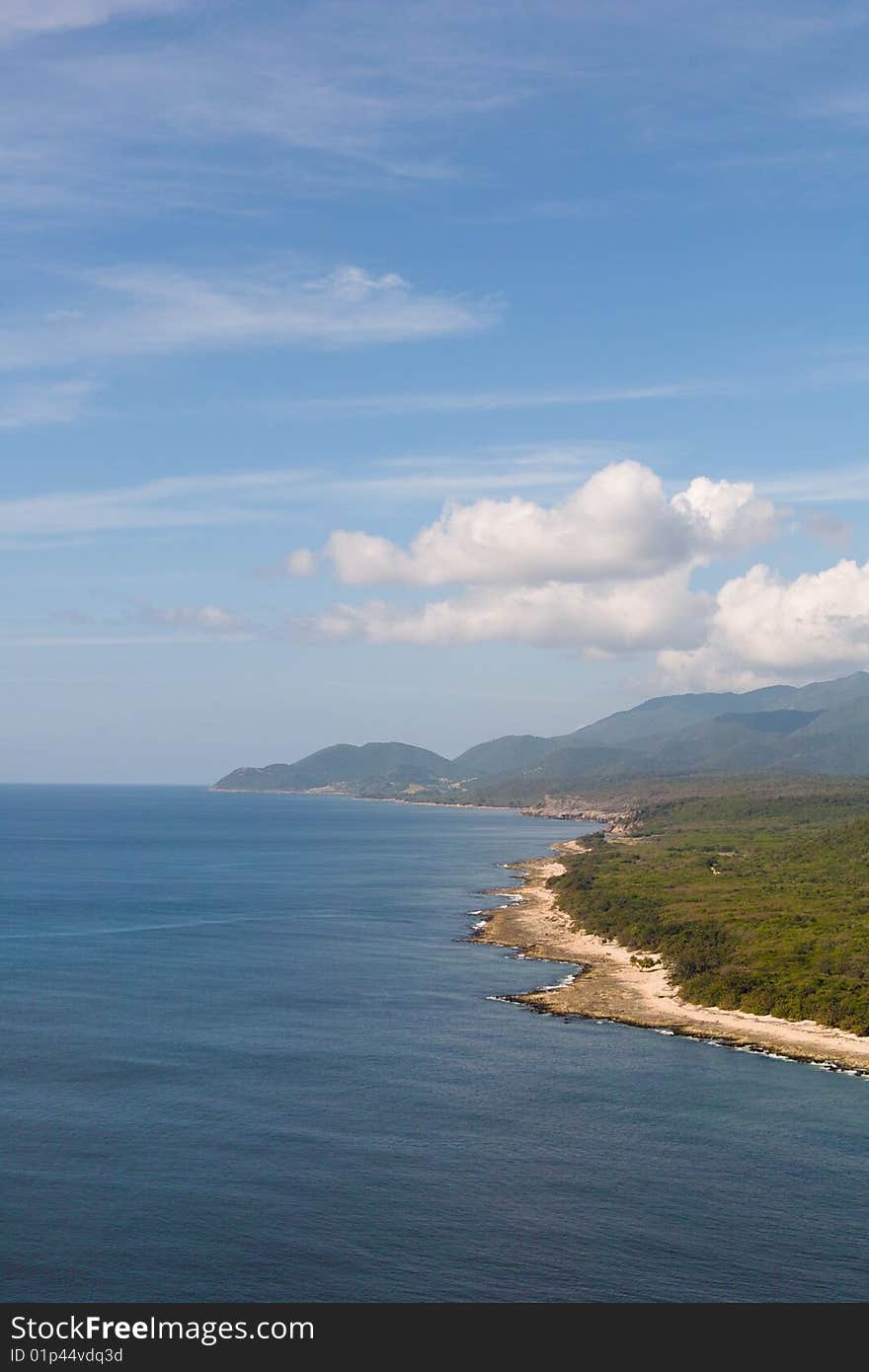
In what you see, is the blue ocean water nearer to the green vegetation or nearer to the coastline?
the coastline

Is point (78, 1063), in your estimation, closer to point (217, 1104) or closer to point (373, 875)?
point (217, 1104)

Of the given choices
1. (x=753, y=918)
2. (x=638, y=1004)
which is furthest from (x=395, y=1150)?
(x=753, y=918)

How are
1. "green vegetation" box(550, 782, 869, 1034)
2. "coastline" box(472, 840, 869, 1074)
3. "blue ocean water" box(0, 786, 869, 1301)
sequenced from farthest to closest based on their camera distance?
"green vegetation" box(550, 782, 869, 1034)
"coastline" box(472, 840, 869, 1074)
"blue ocean water" box(0, 786, 869, 1301)

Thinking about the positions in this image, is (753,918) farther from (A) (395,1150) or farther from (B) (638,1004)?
(A) (395,1150)

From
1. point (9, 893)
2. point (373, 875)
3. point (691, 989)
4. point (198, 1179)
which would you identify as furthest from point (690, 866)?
point (198, 1179)

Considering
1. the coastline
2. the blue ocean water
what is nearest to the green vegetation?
the coastline

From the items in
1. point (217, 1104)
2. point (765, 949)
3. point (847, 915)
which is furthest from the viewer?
point (847, 915)
